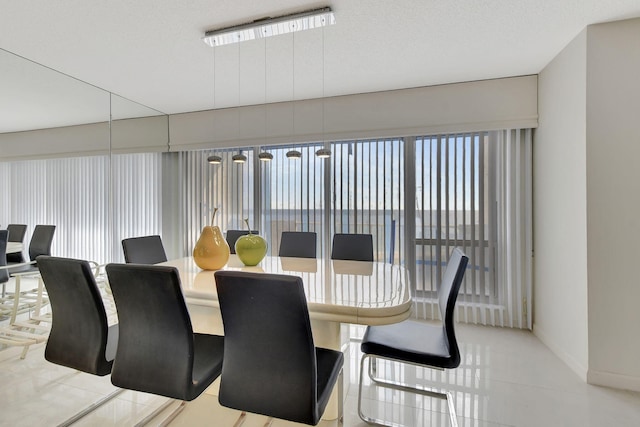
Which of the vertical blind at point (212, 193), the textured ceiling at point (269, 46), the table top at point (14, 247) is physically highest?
the textured ceiling at point (269, 46)

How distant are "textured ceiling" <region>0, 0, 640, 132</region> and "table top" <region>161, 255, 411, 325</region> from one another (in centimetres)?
175

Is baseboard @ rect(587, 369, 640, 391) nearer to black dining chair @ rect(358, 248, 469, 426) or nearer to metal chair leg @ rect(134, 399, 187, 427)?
black dining chair @ rect(358, 248, 469, 426)

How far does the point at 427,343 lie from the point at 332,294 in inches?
26.4

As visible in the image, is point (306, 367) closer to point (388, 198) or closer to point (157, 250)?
point (157, 250)

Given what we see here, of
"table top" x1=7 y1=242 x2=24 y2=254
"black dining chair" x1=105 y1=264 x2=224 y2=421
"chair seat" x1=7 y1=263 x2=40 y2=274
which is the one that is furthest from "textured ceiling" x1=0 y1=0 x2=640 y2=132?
"black dining chair" x1=105 y1=264 x2=224 y2=421

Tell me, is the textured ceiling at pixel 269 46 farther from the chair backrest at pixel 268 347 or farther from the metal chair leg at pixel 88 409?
the metal chair leg at pixel 88 409

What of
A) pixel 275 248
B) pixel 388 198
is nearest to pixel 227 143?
pixel 275 248

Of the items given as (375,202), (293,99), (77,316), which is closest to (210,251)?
(77,316)

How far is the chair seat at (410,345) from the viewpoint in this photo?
1.58m

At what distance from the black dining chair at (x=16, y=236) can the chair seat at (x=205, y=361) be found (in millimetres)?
2023

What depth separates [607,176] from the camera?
214 centimetres

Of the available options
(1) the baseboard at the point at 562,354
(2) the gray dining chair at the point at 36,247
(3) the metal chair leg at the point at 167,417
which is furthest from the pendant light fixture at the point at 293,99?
(1) the baseboard at the point at 562,354

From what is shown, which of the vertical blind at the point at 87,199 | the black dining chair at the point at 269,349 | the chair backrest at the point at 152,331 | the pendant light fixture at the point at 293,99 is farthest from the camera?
the vertical blind at the point at 87,199

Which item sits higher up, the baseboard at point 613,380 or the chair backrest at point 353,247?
the chair backrest at point 353,247
